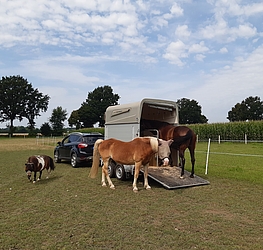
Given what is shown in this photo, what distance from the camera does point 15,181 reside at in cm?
883

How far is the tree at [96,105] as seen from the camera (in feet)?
244

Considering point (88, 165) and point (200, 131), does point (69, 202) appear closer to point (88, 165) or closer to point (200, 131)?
point (88, 165)

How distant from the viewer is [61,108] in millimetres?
69875

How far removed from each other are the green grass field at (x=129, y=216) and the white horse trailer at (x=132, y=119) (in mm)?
1176

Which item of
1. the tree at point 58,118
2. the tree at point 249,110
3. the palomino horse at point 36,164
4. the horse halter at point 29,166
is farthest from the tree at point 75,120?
the horse halter at point 29,166

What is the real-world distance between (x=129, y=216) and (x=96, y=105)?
243 ft

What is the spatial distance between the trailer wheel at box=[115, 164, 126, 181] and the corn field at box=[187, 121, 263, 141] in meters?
22.3

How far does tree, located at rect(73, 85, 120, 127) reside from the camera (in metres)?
74.3

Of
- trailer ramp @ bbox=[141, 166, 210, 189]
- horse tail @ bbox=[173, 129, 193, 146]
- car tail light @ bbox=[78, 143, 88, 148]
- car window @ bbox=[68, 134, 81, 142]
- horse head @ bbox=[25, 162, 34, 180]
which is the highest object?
horse tail @ bbox=[173, 129, 193, 146]

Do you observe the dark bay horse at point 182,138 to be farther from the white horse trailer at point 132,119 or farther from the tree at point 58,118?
the tree at point 58,118

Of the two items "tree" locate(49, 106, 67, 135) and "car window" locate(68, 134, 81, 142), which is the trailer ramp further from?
"tree" locate(49, 106, 67, 135)

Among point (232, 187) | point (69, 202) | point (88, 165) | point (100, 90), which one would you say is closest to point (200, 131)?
point (88, 165)

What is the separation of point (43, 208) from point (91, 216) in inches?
48.9

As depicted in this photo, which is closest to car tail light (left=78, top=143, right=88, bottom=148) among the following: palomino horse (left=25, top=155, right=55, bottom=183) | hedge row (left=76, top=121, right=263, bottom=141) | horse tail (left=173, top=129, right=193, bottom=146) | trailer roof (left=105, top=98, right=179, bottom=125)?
trailer roof (left=105, top=98, right=179, bottom=125)
